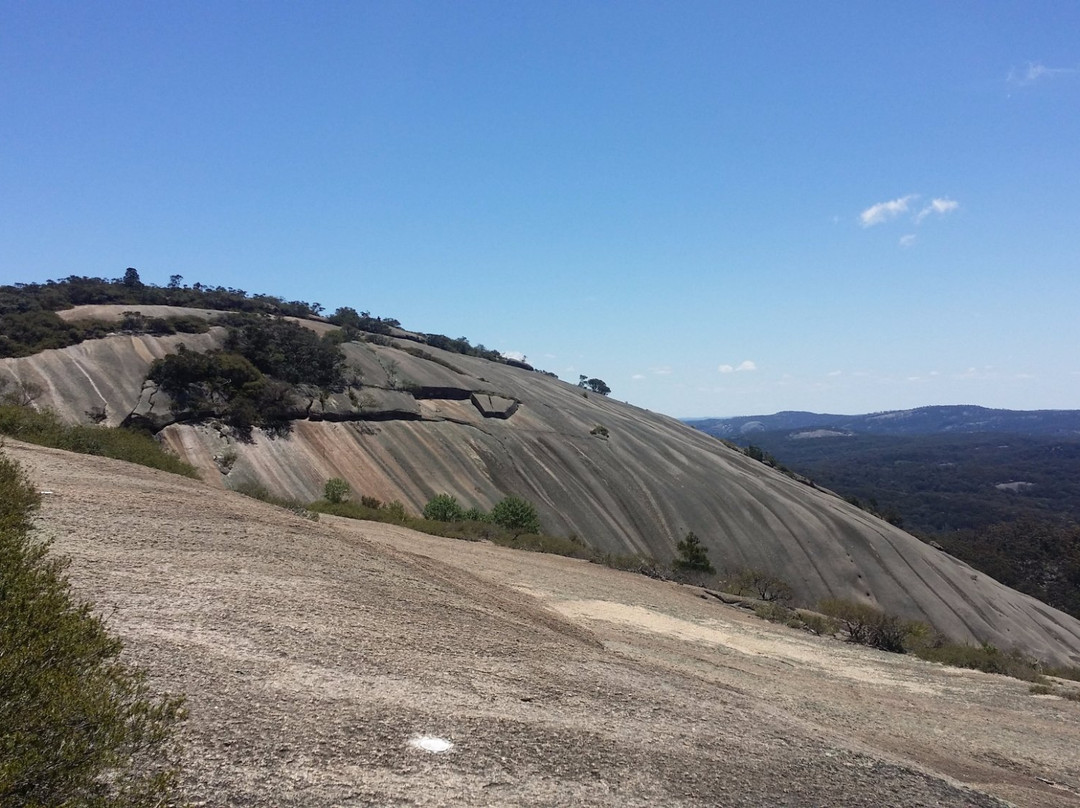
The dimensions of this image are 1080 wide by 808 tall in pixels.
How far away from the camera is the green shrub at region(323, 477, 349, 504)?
32.3m

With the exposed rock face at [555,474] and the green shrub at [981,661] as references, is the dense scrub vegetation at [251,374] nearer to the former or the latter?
the exposed rock face at [555,474]

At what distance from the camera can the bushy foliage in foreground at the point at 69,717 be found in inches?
156

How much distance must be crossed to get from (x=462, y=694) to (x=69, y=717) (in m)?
3.89

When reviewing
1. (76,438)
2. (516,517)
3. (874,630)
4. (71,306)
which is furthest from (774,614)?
(71,306)

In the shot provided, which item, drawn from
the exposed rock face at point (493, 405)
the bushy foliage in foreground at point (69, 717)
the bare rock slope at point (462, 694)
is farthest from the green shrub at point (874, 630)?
the exposed rock face at point (493, 405)

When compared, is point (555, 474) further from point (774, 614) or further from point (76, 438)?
point (76, 438)

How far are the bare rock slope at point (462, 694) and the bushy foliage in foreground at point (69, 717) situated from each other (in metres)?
0.41

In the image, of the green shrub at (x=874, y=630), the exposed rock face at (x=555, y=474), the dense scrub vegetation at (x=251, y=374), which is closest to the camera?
the green shrub at (x=874, y=630)

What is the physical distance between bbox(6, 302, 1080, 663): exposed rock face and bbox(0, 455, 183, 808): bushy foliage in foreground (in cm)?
3046

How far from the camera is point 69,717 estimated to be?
4.39m

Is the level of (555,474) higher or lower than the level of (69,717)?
lower

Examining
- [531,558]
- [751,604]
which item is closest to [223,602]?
[531,558]

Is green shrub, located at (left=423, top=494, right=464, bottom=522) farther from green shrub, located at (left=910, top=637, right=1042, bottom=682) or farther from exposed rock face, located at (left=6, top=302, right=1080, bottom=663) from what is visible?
green shrub, located at (left=910, top=637, right=1042, bottom=682)

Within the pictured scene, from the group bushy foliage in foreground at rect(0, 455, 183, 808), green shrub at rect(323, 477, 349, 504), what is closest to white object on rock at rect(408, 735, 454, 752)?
bushy foliage in foreground at rect(0, 455, 183, 808)
